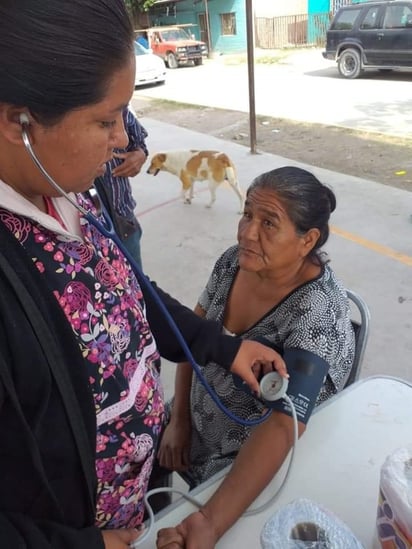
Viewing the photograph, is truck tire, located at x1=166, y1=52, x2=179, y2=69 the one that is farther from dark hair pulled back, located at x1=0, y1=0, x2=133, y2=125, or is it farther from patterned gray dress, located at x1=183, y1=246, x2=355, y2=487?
dark hair pulled back, located at x1=0, y1=0, x2=133, y2=125

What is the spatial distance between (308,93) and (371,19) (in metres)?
2.10

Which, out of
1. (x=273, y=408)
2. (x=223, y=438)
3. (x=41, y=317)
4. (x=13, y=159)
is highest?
(x=13, y=159)

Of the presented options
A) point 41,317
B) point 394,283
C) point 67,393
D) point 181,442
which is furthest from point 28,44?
point 394,283

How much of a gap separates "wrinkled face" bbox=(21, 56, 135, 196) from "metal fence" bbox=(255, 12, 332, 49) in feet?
69.0

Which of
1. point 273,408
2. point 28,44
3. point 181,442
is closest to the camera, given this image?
point 28,44

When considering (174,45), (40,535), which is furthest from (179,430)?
(174,45)

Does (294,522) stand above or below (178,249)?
above

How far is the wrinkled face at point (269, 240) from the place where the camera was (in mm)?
1386

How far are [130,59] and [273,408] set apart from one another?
766 mm

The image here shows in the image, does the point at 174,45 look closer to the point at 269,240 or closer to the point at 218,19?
the point at 218,19

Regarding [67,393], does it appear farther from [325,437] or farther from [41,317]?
[325,437]

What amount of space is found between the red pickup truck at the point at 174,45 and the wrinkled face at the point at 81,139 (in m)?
17.2

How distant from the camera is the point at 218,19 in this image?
21.5 metres

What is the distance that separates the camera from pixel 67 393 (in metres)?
0.74
